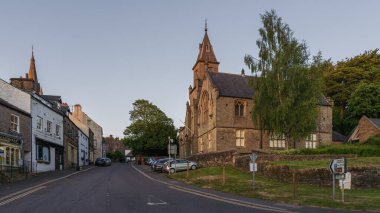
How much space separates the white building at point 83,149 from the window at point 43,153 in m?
23.0

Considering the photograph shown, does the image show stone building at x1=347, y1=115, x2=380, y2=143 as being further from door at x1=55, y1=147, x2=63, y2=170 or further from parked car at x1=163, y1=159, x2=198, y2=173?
door at x1=55, y1=147, x2=63, y2=170

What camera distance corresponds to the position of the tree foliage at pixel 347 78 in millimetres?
72625

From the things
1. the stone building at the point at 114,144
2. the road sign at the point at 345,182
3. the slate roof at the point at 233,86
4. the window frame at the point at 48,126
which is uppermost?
the slate roof at the point at 233,86

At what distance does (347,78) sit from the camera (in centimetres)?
7481

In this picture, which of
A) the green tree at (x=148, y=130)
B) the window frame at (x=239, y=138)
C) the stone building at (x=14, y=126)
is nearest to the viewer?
the stone building at (x=14, y=126)

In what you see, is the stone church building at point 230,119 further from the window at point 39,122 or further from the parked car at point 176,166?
the window at point 39,122

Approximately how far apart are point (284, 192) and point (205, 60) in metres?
46.3

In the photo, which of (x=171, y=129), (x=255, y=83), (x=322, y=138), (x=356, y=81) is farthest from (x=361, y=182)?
(x=171, y=129)

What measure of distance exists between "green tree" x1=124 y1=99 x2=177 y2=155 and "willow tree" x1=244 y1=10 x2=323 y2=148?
1922 inches

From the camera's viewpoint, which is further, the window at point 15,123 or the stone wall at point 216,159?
the stone wall at point 216,159

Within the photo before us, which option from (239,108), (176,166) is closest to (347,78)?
(239,108)

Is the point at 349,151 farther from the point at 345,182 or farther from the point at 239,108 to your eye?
the point at 345,182

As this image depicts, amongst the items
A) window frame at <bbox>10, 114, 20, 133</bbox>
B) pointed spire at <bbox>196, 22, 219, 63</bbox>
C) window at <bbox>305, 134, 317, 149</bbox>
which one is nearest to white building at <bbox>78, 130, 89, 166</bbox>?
pointed spire at <bbox>196, 22, 219, 63</bbox>

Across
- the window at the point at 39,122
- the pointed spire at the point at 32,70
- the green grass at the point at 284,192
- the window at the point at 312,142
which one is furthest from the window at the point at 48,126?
the pointed spire at the point at 32,70
